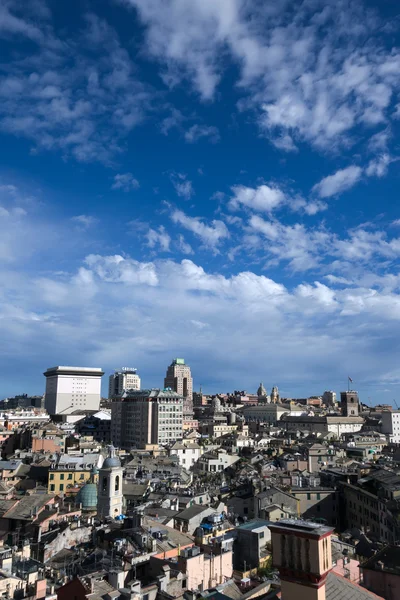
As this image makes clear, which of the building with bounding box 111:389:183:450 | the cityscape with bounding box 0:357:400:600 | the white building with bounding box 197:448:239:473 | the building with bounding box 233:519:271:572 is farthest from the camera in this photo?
the building with bounding box 111:389:183:450

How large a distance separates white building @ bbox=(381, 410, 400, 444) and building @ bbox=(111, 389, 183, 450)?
62.6m

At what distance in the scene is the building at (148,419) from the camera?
132 meters

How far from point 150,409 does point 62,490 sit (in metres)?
62.6

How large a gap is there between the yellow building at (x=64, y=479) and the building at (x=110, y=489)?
1959 centimetres

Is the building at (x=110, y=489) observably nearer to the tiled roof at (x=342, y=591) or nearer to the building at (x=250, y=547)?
Result: the building at (x=250, y=547)

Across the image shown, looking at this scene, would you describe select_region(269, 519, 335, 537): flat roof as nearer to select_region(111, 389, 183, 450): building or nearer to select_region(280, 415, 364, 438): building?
select_region(111, 389, 183, 450): building

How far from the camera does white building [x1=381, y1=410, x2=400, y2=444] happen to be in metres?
151

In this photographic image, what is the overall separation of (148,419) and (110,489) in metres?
82.2

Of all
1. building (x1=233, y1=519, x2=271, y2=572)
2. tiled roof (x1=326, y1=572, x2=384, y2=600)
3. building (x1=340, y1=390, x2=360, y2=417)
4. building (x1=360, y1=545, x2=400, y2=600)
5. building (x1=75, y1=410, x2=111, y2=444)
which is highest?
building (x1=340, y1=390, x2=360, y2=417)

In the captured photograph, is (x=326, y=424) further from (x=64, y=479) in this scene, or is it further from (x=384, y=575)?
(x=384, y=575)

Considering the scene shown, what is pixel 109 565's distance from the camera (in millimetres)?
32156

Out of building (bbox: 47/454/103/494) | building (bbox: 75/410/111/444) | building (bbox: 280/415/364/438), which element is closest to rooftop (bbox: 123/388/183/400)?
building (bbox: 75/410/111/444)

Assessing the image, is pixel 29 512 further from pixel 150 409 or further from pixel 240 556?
pixel 150 409

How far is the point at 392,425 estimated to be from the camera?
151750mm
